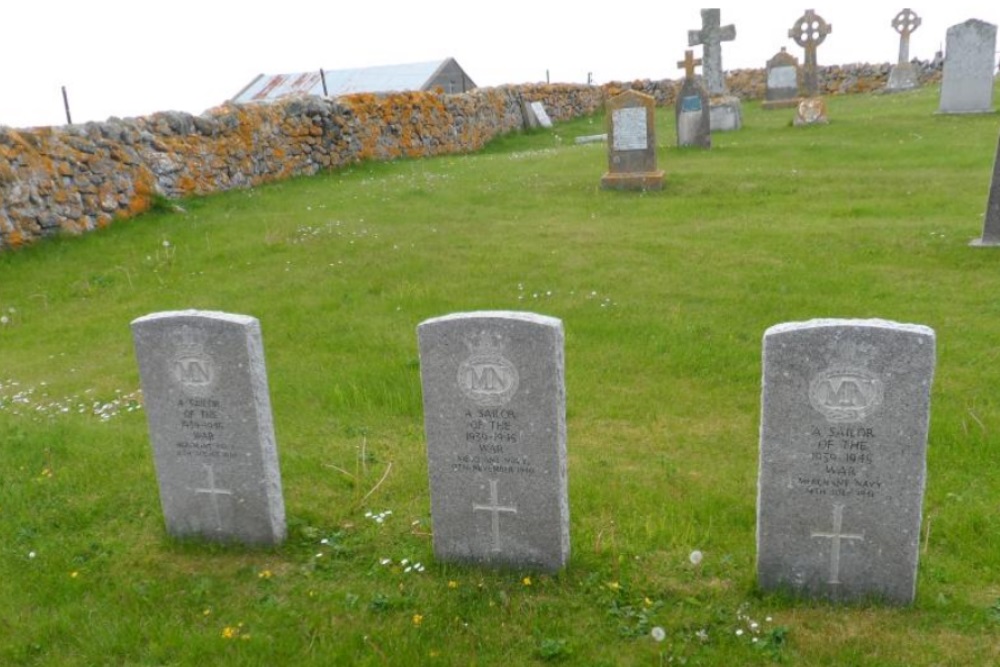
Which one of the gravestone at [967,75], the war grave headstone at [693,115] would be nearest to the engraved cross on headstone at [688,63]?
the war grave headstone at [693,115]

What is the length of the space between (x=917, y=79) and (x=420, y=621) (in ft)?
104

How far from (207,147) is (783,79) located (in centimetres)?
1839

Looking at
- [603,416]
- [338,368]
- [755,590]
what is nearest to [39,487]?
[338,368]

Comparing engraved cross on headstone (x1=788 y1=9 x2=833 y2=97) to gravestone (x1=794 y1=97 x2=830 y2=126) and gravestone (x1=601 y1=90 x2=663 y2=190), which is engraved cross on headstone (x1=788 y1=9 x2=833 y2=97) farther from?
gravestone (x1=601 y1=90 x2=663 y2=190)

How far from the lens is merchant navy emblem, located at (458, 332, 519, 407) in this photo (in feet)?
13.8

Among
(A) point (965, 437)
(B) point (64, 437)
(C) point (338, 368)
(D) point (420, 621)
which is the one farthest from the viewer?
(C) point (338, 368)

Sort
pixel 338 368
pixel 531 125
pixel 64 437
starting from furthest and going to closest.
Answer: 1. pixel 531 125
2. pixel 338 368
3. pixel 64 437

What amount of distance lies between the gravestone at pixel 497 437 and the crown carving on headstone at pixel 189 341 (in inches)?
49.9

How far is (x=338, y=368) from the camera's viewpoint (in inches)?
284

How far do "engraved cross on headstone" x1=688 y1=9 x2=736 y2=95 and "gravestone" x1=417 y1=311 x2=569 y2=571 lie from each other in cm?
2091

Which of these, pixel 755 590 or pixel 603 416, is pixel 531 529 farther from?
pixel 603 416

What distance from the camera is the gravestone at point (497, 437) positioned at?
419 cm

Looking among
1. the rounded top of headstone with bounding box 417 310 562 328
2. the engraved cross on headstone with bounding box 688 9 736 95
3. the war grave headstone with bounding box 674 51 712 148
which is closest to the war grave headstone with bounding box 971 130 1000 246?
the rounded top of headstone with bounding box 417 310 562 328

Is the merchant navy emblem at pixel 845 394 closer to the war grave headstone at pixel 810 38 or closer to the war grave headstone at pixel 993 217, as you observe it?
the war grave headstone at pixel 993 217
